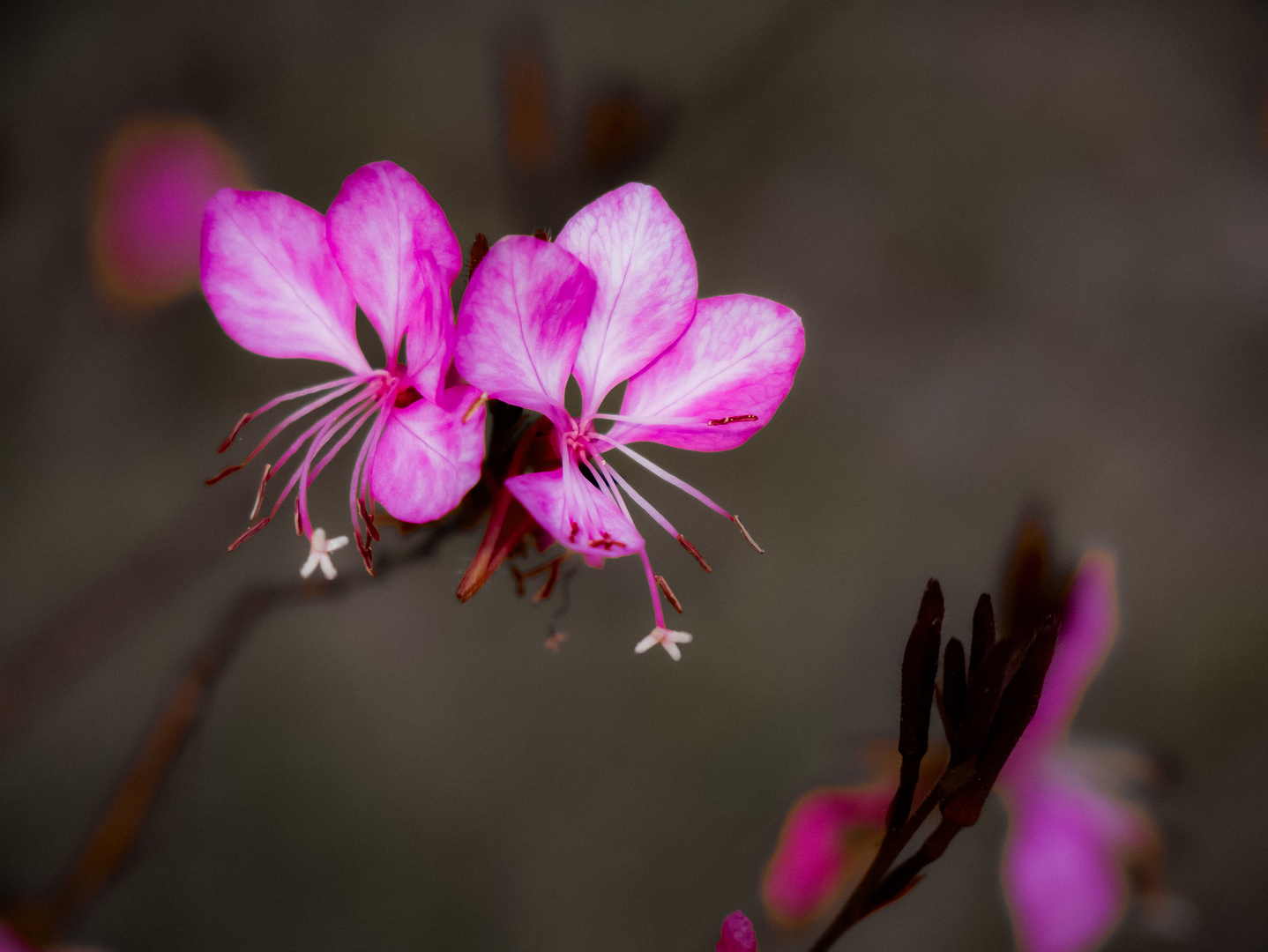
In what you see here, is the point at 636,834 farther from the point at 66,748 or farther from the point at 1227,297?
the point at 1227,297

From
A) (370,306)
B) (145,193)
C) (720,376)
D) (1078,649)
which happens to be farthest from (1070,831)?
(145,193)

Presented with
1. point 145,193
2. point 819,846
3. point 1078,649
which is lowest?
point 819,846

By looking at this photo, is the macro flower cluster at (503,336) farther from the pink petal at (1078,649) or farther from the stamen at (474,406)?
the pink petal at (1078,649)

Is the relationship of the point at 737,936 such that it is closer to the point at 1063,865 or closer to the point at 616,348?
the point at 616,348

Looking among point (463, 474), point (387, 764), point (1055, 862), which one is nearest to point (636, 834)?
point (387, 764)

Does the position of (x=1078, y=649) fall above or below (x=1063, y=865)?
above

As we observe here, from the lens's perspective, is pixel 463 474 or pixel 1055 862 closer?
pixel 463 474
